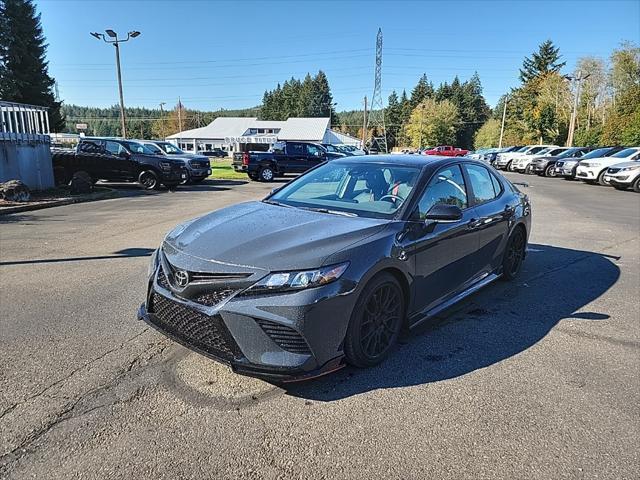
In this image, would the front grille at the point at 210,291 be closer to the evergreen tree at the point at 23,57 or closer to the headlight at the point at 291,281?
the headlight at the point at 291,281

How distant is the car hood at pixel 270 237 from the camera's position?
2902 mm

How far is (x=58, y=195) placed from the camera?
1363cm

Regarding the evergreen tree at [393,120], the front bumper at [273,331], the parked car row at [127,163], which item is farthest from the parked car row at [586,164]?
the evergreen tree at [393,120]

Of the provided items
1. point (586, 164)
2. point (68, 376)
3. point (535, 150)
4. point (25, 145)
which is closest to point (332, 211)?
point (68, 376)

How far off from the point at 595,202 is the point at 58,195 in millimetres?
16952

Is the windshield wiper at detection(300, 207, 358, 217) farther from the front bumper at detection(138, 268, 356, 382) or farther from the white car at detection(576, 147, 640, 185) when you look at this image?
the white car at detection(576, 147, 640, 185)

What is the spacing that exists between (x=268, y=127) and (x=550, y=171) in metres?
55.5

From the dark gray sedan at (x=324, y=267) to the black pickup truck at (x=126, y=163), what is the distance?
538 inches

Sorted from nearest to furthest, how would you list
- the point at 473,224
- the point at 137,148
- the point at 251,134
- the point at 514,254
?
the point at 473,224, the point at 514,254, the point at 137,148, the point at 251,134

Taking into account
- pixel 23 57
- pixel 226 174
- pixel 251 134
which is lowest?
pixel 226 174

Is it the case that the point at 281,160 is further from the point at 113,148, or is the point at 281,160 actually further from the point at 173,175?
the point at 113,148

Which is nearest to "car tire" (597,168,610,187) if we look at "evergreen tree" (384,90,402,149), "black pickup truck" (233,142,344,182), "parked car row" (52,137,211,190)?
"black pickup truck" (233,142,344,182)

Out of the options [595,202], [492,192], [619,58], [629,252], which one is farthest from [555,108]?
[492,192]

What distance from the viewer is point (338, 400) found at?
9.86ft
